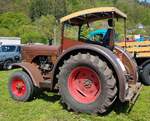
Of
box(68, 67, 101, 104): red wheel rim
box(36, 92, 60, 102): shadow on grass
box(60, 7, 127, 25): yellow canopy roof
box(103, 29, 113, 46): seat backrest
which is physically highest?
box(60, 7, 127, 25): yellow canopy roof

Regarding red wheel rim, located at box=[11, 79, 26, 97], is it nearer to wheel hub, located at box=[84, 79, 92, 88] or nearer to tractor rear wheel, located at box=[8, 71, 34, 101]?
tractor rear wheel, located at box=[8, 71, 34, 101]

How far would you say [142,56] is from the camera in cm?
1250

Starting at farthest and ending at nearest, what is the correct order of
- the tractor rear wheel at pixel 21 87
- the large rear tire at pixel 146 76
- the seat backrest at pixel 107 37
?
1. the large rear tire at pixel 146 76
2. the tractor rear wheel at pixel 21 87
3. the seat backrest at pixel 107 37

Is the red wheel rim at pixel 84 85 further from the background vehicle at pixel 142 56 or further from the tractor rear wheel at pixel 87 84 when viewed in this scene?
the background vehicle at pixel 142 56

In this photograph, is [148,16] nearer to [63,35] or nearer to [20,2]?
[20,2]

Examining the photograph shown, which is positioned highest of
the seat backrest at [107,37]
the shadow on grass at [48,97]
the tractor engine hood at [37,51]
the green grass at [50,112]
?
the seat backrest at [107,37]

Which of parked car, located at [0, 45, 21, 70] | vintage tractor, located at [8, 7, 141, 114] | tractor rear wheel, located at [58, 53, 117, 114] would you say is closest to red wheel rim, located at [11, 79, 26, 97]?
vintage tractor, located at [8, 7, 141, 114]

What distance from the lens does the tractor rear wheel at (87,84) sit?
271 inches

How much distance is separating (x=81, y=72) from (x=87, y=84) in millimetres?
298

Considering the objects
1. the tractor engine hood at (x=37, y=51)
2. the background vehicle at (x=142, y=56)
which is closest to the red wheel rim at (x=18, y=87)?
the tractor engine hood at (x=37, y=51)

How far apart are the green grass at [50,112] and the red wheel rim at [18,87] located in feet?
0.80

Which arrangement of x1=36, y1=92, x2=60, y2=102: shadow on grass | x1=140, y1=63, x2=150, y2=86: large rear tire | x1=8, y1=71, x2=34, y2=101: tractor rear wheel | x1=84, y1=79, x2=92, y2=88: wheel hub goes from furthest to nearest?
x1=140, y1=63, x2=150, y2=86: large rear tire, x1=36, y1=92, x2=60, y2=102: shadow on grass, x1=8, y1=71, x2=34, y2=101: tractor rear wheel, x1=84, y1=79, x2=92, y2=88: wheel hub

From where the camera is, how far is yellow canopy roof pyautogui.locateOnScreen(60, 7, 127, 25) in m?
7.56

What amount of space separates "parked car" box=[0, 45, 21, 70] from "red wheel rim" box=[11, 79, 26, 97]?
11.2m
